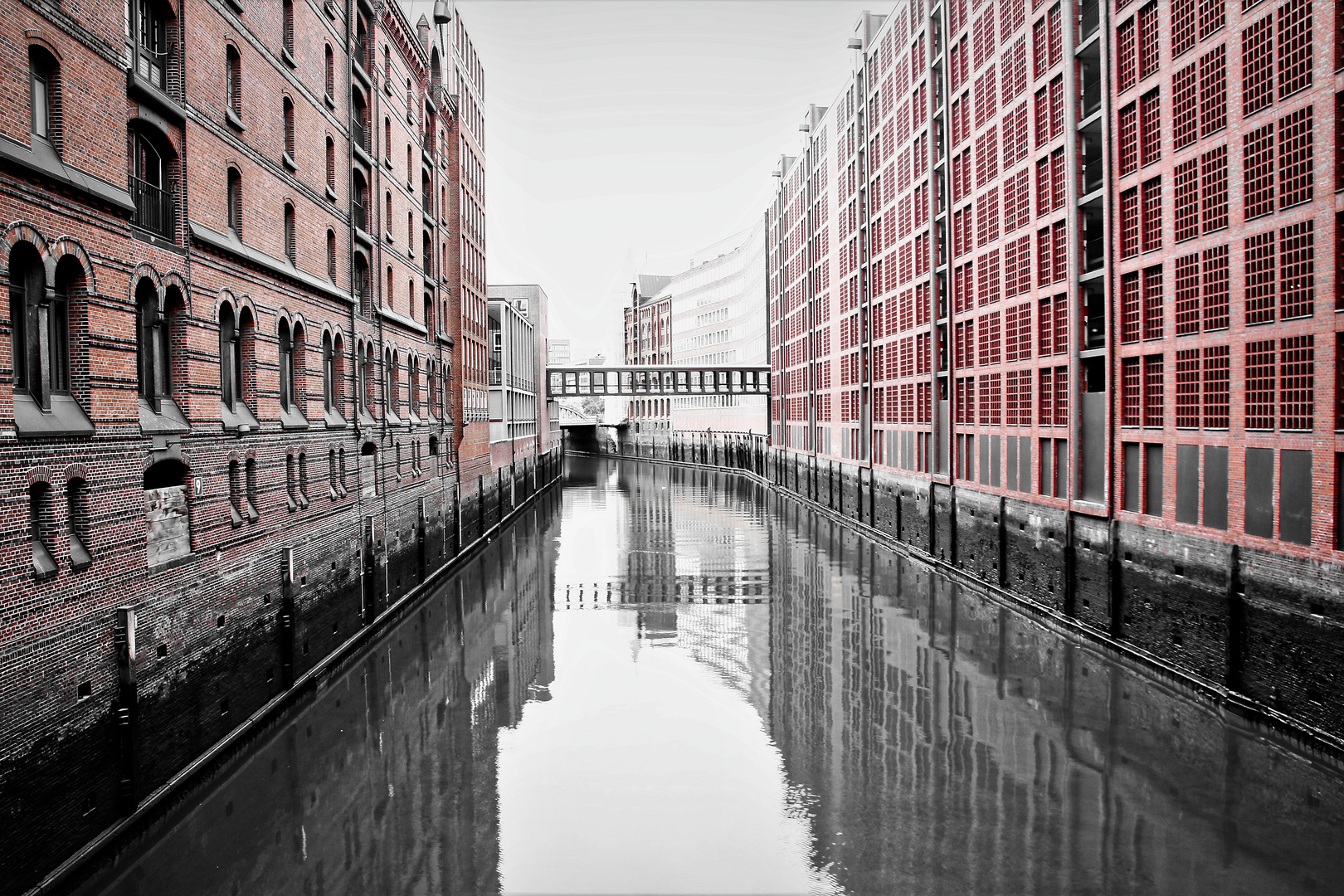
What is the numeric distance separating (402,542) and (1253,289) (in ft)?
65.2

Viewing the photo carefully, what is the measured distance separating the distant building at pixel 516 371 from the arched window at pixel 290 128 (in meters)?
26.4

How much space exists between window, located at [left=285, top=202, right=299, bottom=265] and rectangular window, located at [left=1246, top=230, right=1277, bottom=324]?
16624 millimetres

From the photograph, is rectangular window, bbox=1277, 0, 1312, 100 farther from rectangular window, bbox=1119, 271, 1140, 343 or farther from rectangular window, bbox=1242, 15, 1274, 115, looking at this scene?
rectangular window, bbox=1119, 271, 1140, 343

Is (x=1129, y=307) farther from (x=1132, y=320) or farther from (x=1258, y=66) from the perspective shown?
(x=1258, y=66)

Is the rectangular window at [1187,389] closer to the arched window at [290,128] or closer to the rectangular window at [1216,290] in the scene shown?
the rectangular window at [1216,290]

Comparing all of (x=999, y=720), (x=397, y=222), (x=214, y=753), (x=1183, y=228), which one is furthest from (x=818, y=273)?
(x=214, y=753)

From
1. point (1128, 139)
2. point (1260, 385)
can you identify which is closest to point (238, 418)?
point (1260, 385)

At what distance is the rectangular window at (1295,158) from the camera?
14109 mm

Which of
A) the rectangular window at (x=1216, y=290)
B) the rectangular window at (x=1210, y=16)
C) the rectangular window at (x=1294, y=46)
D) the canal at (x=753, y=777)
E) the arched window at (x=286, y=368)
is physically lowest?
the canal at (x=753, y=777)

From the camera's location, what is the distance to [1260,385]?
15.2 meters

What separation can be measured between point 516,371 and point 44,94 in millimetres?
47249

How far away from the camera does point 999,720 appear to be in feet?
49.5

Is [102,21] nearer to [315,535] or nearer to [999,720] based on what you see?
[315,535]

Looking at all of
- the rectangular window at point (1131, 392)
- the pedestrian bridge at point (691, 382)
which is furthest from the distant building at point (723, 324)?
the rectangular window at point (1131, 392)
